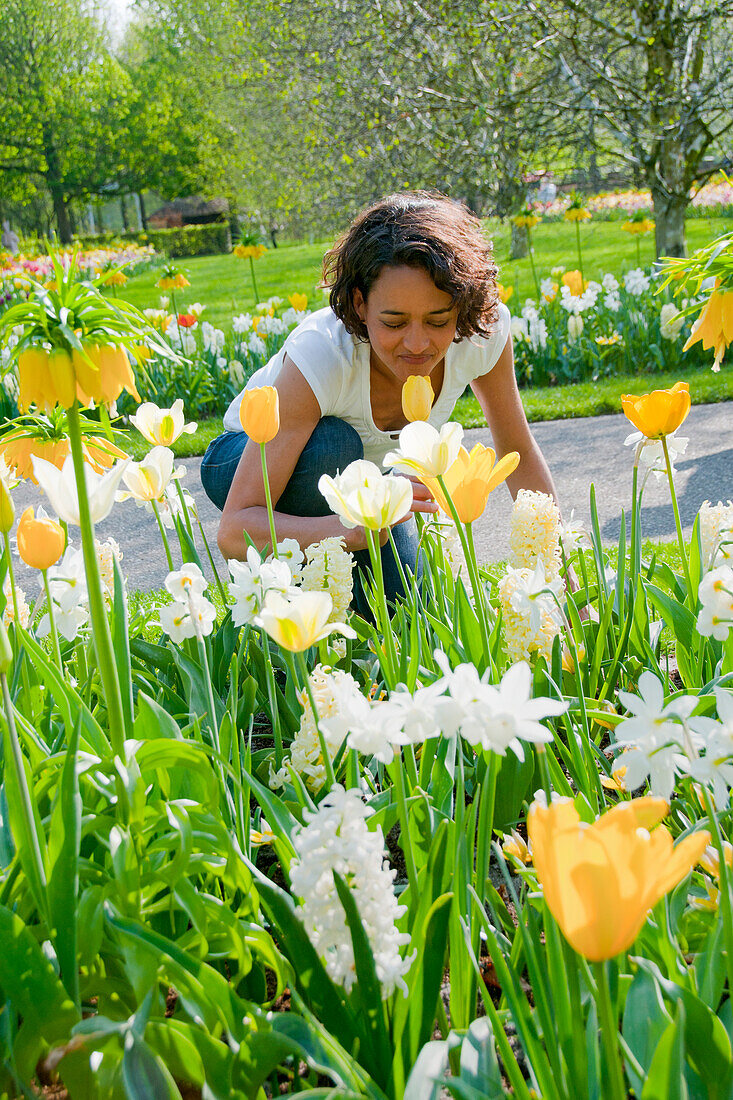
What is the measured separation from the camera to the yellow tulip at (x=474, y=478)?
1.21 metres

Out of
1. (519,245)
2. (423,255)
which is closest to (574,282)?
(423,255)

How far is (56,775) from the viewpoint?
1.10 m

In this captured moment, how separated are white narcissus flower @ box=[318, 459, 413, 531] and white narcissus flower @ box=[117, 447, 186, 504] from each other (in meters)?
0.47

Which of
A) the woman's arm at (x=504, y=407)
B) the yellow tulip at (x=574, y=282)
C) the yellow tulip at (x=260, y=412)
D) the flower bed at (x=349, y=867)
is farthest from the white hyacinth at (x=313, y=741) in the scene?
the yellow tulip at (x=574, y=282)

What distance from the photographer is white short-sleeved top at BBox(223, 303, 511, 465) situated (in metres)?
2.42

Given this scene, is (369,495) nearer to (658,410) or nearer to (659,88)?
(658,410)

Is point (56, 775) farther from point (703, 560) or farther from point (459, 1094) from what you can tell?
point (703, 560)

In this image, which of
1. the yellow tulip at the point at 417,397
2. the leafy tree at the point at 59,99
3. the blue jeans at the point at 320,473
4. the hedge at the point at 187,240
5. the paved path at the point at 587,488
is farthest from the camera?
the hedge at the point at 187,240

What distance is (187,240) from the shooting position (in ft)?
99.1

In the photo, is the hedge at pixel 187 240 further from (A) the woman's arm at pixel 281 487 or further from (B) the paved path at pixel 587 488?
(A) the woman's arm at pixel 281 487

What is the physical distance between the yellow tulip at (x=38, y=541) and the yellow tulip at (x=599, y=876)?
0.79m

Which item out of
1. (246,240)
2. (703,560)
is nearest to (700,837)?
(703,560)

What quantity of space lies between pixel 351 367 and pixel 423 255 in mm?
396

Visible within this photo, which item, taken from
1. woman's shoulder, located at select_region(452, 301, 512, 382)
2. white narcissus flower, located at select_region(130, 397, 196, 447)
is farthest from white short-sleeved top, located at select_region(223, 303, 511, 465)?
white narcissus flower, located at select_region(130, 397, 196, 447)
